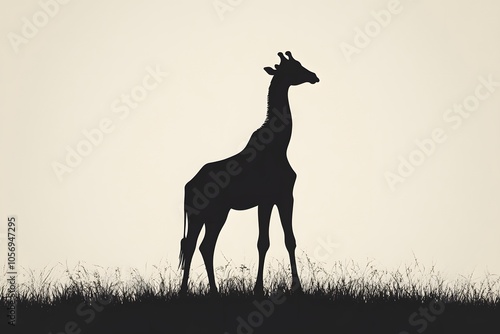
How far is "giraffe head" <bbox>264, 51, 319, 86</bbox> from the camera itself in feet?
39.7

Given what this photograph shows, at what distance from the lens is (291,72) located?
1213cm

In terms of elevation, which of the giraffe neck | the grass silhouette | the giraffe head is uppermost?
the giraffe head

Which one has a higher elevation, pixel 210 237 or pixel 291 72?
pixel 291 72

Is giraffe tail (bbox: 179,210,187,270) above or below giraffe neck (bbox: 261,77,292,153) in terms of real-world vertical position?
below

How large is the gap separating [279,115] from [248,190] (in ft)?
4.33

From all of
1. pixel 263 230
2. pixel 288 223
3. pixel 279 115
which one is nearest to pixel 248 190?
pixel 263 230

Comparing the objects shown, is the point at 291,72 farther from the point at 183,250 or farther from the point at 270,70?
the point at 183,250

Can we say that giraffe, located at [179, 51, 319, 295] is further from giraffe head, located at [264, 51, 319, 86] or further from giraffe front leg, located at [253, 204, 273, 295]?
giraffe head, located at [264, 51, 319, 86]

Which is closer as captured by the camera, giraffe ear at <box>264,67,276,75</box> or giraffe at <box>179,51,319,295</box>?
giraffe at <box>179,51,319,295</box>

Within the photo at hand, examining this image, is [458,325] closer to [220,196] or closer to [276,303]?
[276,303]

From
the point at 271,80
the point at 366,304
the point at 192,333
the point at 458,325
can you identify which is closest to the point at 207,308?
the point at 192,333

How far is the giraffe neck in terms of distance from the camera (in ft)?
38.9

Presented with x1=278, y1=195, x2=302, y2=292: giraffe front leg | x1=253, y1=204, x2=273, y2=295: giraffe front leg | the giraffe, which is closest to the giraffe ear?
the giraffe

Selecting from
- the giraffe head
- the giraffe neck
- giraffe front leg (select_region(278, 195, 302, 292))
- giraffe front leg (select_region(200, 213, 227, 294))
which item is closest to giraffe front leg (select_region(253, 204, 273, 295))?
giraffe front leg (select_region(278, 195, 302, 292))
